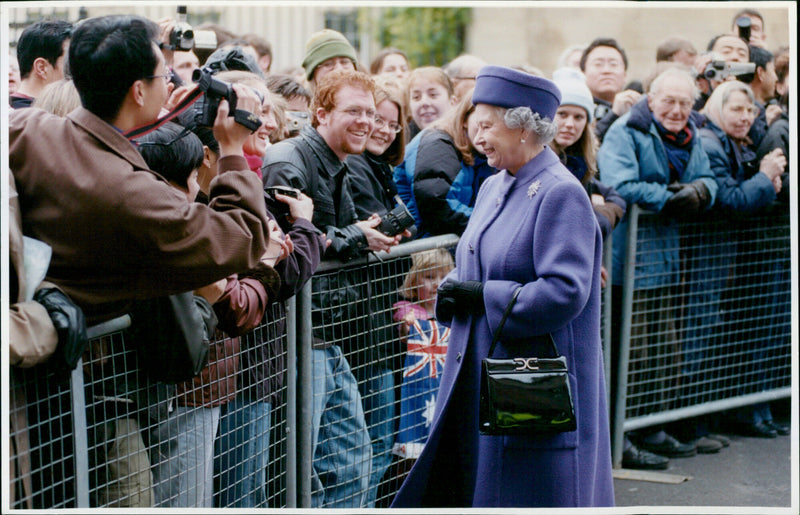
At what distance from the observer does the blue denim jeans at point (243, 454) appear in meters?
3.67

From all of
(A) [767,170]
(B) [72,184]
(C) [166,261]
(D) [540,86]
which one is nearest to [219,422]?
(C) [166,261]

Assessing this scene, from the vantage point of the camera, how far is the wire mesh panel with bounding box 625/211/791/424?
20.0 feet

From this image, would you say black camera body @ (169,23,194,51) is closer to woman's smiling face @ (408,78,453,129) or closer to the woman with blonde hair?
the woman with blonde hair

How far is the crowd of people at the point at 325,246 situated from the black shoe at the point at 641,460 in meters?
0.02

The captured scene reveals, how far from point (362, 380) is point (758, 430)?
341 centimetres

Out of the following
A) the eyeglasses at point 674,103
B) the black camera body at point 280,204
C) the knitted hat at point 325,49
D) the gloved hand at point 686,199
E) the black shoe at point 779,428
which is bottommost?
the black shoe at point 779,428

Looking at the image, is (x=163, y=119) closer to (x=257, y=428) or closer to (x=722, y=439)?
(x=257, y=428)

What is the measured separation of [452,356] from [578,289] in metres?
0.64

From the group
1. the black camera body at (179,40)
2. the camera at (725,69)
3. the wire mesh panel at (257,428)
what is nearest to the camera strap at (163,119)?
the black camera body at (179,40)

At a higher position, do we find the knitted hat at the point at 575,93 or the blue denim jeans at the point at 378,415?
the knitted hat at the point at 575,93

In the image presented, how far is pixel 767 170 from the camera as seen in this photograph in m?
6.56

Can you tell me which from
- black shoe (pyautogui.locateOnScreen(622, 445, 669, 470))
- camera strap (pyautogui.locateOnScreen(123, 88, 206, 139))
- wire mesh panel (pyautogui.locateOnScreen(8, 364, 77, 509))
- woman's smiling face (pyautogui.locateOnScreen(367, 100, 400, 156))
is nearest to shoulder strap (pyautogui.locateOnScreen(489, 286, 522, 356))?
camera strap (pyautogui.locateOnScreen(123, 88, 206, 139))

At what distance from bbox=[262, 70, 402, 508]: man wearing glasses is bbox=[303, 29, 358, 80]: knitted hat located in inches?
60.8

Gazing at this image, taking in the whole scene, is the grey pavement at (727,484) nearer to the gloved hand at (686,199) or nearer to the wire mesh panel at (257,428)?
the gloved hand at (686,199)
